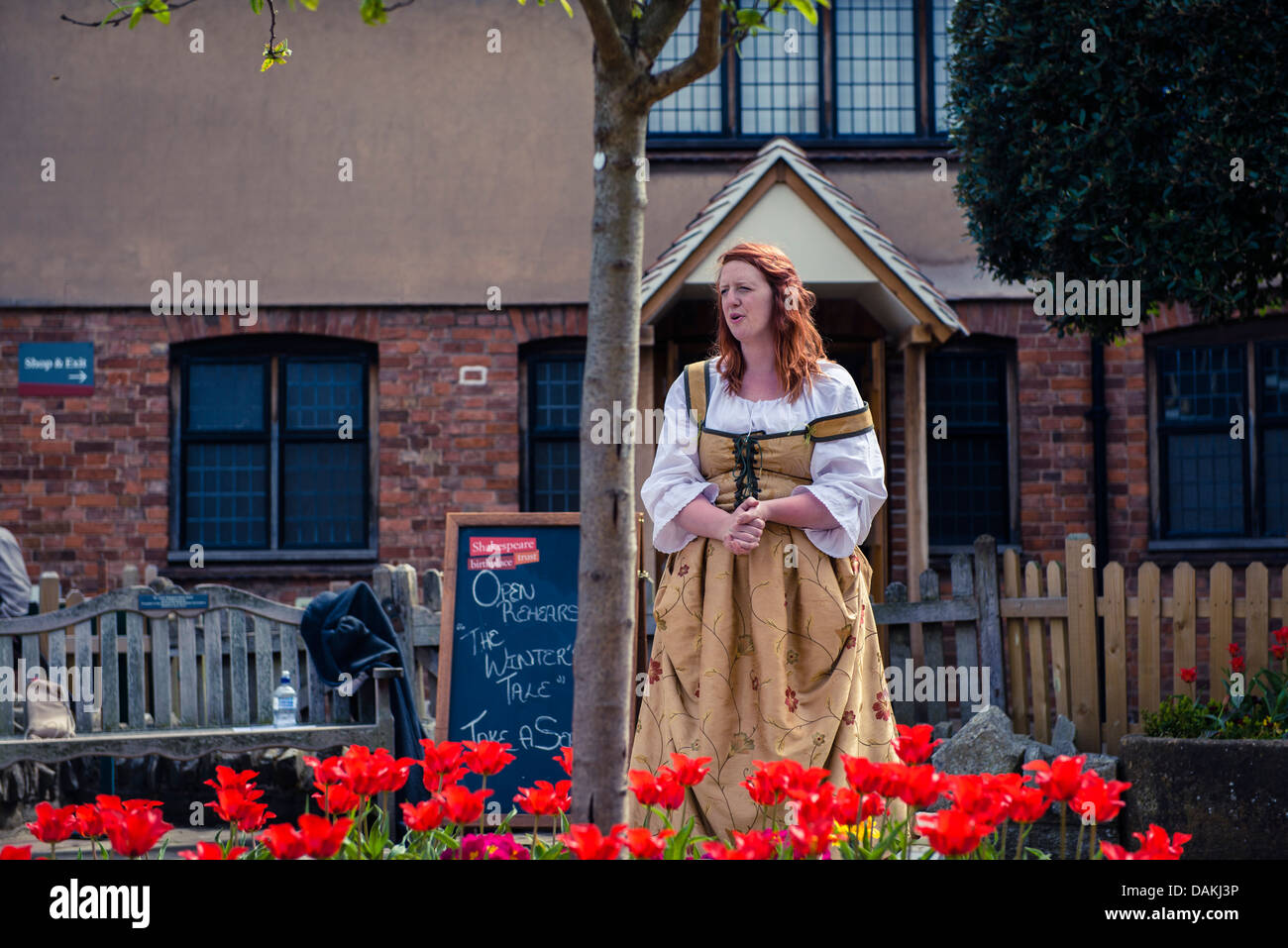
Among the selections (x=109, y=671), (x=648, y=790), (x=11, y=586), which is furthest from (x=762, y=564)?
(x=11, y=586)

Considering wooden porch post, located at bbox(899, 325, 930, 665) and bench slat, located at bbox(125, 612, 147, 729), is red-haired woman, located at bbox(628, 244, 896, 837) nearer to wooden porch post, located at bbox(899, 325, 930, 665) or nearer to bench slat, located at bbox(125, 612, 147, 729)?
bench slat, located at bbox(125, 612, 147, 729)

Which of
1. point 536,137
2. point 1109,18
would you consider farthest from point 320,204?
point 1109,18

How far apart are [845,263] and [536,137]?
3.28 m

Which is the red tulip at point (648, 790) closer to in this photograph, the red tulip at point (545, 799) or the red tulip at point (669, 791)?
the red tulip at point (669, 791)

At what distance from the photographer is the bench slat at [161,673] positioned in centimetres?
652

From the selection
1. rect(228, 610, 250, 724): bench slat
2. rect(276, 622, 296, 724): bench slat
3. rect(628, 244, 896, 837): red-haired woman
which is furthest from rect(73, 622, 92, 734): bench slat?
rect(628, 244, 896, 837): red-haired woman

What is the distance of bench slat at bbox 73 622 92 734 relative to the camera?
6.40 m

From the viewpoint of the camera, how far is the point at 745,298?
3.74m

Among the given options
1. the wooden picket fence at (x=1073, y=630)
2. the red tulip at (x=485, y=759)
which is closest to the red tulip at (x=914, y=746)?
the red tulip at (x=485, y=759)

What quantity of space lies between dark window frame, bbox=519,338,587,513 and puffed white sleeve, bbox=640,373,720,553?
7291mm

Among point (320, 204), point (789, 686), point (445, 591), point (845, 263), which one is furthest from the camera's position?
point (320, 204)

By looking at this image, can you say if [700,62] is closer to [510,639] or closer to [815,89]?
[510,639]

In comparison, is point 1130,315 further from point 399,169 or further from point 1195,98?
point 399,169

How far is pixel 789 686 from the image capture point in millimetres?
3668
